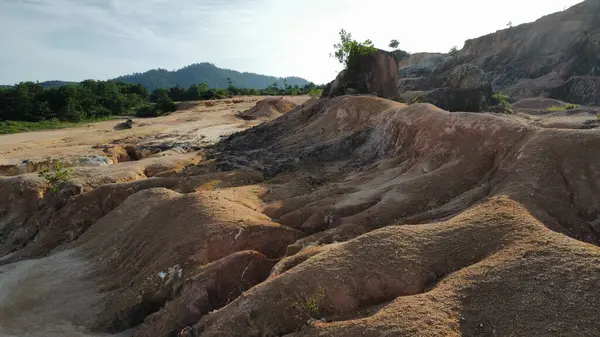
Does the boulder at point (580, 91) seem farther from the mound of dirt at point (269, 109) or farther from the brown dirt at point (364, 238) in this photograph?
the brown dirt at point (364, 238)

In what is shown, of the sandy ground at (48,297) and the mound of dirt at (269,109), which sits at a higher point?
the mound of dirt at (269,109)

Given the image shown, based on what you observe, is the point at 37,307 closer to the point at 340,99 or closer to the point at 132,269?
the point at 132,269

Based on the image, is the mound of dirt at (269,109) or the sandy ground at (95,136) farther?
the mound of dirt at (269,109)

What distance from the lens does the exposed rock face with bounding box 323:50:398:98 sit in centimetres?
2695

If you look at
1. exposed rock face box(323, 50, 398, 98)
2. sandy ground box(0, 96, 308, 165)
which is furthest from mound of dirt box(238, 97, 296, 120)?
exposed rock face box(323, 50, 398, 98)

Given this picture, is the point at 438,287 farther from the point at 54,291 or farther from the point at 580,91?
the point at 580,91

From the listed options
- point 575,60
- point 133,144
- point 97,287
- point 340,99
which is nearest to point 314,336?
point 97,287

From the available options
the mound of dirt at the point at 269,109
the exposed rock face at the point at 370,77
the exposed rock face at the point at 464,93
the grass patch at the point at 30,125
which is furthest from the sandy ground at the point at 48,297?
the grass patch at the point at 30,125

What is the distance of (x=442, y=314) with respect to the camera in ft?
19.6

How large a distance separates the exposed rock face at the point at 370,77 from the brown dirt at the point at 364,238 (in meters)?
9.29

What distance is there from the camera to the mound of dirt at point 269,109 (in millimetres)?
40750

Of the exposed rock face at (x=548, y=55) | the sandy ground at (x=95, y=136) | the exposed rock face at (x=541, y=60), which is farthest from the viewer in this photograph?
the exposed rock face at (x=548, y=55)

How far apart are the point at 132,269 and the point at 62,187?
313 inches

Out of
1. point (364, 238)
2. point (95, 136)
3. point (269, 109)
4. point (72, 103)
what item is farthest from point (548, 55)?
point (364, 238)
